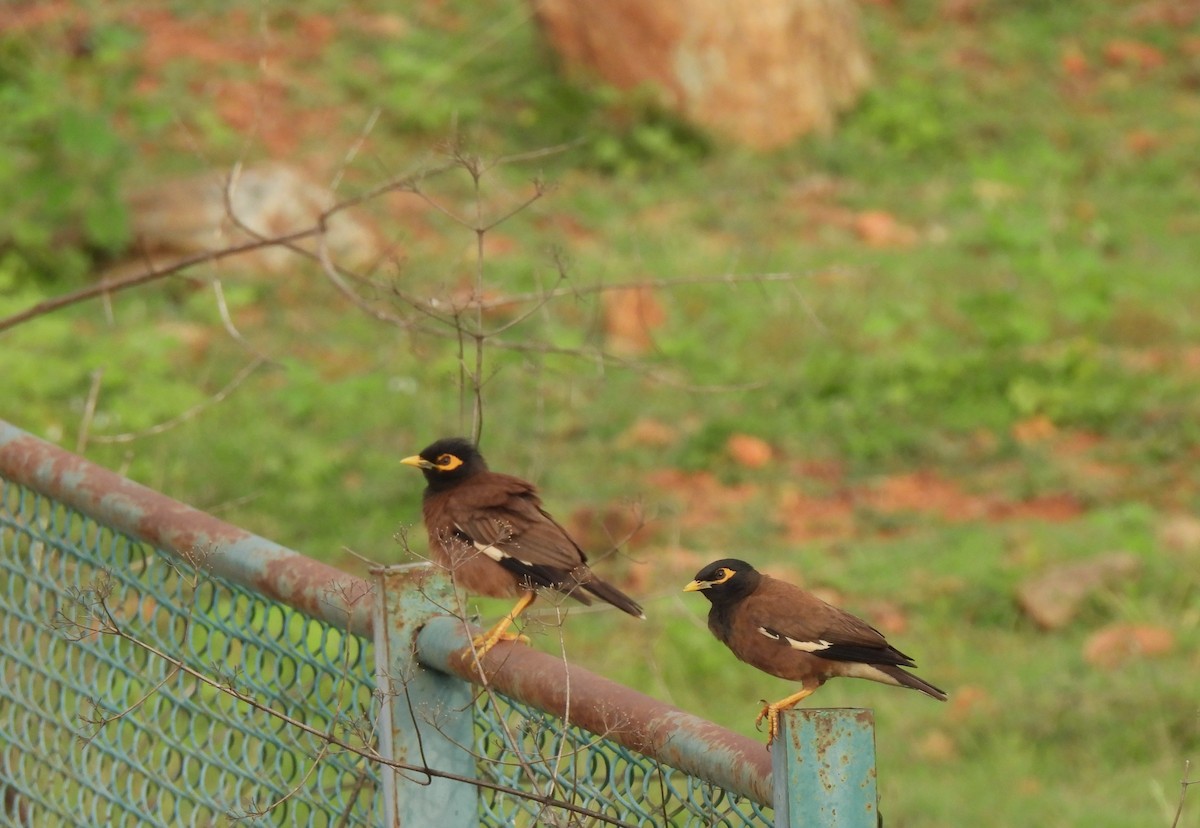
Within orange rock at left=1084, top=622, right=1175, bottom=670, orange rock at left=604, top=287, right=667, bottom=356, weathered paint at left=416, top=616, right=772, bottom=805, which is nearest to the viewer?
weathered paint at left=416, top=616, right=772, bottom=805

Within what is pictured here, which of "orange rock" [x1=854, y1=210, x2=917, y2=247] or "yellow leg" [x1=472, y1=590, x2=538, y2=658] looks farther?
"orange rock" [x1=854, y1=210, x2=917, y2=247]

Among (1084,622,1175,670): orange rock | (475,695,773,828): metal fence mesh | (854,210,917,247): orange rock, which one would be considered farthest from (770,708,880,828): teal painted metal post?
(854,210,917,247): orange rock

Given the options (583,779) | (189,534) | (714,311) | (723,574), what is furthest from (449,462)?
(714,311)

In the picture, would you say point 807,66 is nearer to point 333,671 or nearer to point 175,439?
point 175,439

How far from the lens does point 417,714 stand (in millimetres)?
2535

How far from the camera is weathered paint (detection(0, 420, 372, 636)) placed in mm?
2631

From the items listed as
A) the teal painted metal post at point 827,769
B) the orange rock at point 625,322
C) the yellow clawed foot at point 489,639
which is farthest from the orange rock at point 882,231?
the teal painted metal post at point 827,769

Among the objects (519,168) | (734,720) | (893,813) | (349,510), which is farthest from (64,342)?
(893,813)

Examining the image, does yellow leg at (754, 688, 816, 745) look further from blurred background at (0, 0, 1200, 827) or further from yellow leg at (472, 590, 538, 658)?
blurred background at (0, 0, 1200, 827)

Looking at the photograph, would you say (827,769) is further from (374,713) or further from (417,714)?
(374,713)

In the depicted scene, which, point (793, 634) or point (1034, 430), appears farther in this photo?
point (1034, 430)

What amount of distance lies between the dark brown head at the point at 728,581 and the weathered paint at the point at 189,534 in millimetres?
856

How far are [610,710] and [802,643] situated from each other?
1000 mm

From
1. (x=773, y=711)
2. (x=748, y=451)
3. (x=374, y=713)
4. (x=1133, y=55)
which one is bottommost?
(x=748, y=451)
